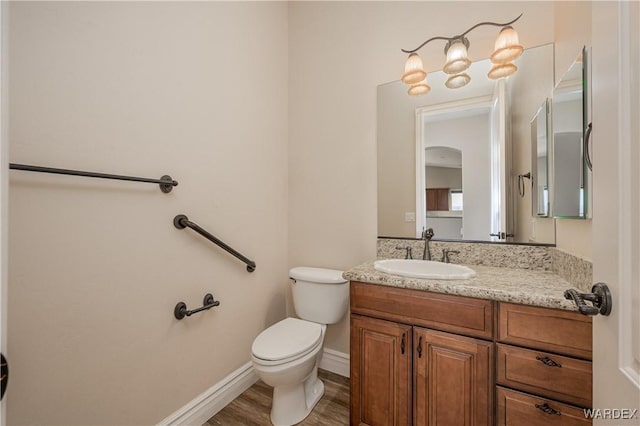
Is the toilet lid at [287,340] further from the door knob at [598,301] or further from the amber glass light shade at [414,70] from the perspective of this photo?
the amber glass light shade at [414,70]

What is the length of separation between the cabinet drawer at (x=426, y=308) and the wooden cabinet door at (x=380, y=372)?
55 mm

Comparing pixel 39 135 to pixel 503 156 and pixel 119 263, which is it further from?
pixel 503 156

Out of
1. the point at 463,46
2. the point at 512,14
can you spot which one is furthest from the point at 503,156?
the point at 512,14

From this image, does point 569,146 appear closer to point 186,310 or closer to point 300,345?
point 300,345

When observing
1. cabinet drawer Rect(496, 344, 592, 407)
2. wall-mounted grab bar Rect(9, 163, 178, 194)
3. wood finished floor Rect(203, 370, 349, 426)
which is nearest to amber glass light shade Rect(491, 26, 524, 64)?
cabinet drawer Rect(496, 344, 592, 407)

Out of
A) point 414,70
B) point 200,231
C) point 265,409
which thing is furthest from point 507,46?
point 265,409

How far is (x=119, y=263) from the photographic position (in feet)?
3.96

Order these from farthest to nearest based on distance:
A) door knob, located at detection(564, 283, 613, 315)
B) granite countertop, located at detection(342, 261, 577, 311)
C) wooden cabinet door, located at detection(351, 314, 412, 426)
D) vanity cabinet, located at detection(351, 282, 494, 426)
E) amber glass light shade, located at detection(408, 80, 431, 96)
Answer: amber glass light shade, located at detection(408, 80, 431, 96) → wooden cabinet door, located at detection(351, 314, 412, 426) → vanity cabinet, located at detection(351, 282, 494, 426) → granite countertop, located at detection(342, 261, 577, 311) → door knob, located at detection(564, 283, 613, 315)

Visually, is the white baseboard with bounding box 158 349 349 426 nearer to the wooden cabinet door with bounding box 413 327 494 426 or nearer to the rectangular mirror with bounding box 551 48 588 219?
the wooden cabinet door with bounding box 413 327 494 426

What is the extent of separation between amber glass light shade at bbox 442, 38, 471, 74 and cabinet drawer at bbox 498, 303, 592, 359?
4.30ft

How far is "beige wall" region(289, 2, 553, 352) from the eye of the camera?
1.81 m

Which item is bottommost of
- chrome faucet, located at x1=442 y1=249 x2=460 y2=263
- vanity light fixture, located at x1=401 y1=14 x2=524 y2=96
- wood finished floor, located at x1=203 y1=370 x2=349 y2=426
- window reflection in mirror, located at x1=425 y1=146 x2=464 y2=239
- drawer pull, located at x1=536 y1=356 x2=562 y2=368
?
wood finished floor, located at x1=203 y1=370 x2=349 y2=426

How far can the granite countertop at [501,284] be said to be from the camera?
3.38 ft

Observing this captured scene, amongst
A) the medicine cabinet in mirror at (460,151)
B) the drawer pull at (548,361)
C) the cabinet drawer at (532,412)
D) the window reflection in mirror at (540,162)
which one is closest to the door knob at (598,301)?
the drawer pull at (548,361)
